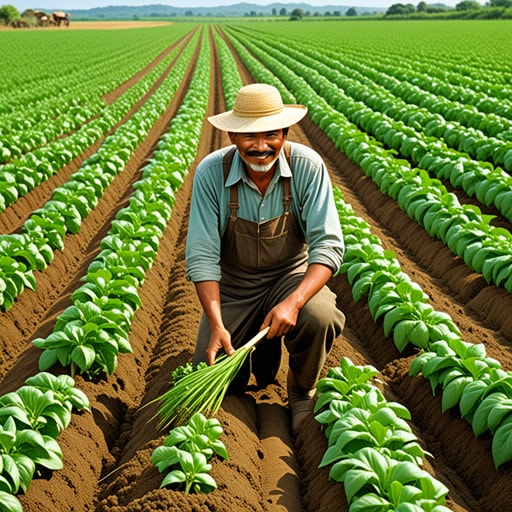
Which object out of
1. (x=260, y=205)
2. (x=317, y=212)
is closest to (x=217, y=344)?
(x=260, y=205)

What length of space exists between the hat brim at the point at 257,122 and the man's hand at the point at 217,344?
4.36 ft

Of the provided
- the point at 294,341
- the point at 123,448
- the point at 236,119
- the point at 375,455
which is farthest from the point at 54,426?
the point at 236,119

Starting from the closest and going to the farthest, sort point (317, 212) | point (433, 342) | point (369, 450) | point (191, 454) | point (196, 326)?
1. point (369, 450)
2. point (191, 454)
3. point (317, 212)
4. point (433, 342)
5. point (196, 326)

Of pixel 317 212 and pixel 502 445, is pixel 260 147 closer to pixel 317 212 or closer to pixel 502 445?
pixel 317 212

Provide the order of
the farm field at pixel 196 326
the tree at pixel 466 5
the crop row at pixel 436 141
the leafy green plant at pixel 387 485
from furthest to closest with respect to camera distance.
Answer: the tree at pixel 466 5
the crop row at pixel 436 141
the farm field at pixel 196 326
the leafy green plant at pixel 387 485

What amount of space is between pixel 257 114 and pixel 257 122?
0.08m

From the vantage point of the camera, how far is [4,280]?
21.7ft

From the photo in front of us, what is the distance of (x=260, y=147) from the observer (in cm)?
454

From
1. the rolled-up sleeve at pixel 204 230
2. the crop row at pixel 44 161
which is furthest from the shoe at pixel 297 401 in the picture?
the crop row at pixel 44 161

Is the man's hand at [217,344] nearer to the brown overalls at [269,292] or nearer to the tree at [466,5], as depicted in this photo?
the brown overalls at [269,292]

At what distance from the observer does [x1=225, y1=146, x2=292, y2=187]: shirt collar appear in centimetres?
473

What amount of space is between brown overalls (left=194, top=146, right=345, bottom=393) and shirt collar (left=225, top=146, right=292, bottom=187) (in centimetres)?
6

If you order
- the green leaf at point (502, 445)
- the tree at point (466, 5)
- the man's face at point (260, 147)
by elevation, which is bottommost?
the green leaf at point (502, 445)

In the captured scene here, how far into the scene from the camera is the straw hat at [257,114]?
4465mm
